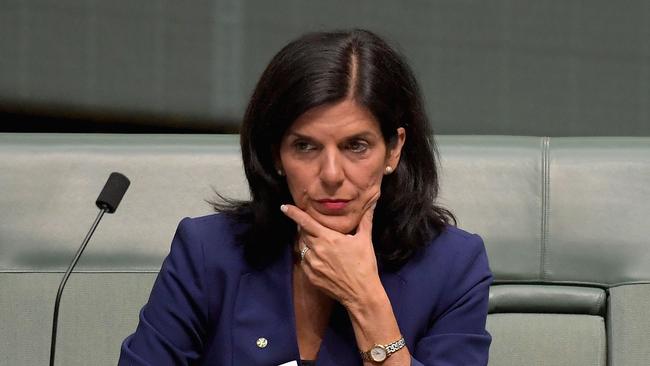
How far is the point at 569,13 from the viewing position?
278 cm

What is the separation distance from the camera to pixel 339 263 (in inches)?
60.6

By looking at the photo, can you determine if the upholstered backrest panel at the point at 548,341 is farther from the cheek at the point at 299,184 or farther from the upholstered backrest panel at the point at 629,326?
the cheek at the point at 299,184

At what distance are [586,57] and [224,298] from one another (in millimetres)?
1502

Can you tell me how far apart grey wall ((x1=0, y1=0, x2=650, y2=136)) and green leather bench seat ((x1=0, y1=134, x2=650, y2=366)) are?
560 mm

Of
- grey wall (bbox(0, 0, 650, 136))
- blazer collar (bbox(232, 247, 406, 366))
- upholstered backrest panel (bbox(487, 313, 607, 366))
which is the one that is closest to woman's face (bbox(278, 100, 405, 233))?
blazer collar (bbox(232, 247, 406, 366))

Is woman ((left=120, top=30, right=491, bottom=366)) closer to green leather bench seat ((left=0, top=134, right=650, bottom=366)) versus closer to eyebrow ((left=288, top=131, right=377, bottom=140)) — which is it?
eyebrow ((left=288, top=131, right=377, bottom=140))

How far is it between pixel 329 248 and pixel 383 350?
0.15 metres

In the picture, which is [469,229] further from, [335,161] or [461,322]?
[335,161]

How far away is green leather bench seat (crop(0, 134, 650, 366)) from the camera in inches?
82.3

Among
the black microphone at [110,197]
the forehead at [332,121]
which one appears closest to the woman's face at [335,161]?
the forehead at [332,121]

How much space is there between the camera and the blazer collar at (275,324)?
5.17 feet

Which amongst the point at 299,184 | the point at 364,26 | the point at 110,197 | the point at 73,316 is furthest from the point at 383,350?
the point at 364,26

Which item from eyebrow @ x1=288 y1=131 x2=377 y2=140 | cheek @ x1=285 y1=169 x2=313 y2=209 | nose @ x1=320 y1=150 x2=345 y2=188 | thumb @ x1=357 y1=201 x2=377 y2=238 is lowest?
thumb @ x1=357 y1=201 x2=377 y2=238

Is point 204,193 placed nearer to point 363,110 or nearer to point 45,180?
point 45,180
